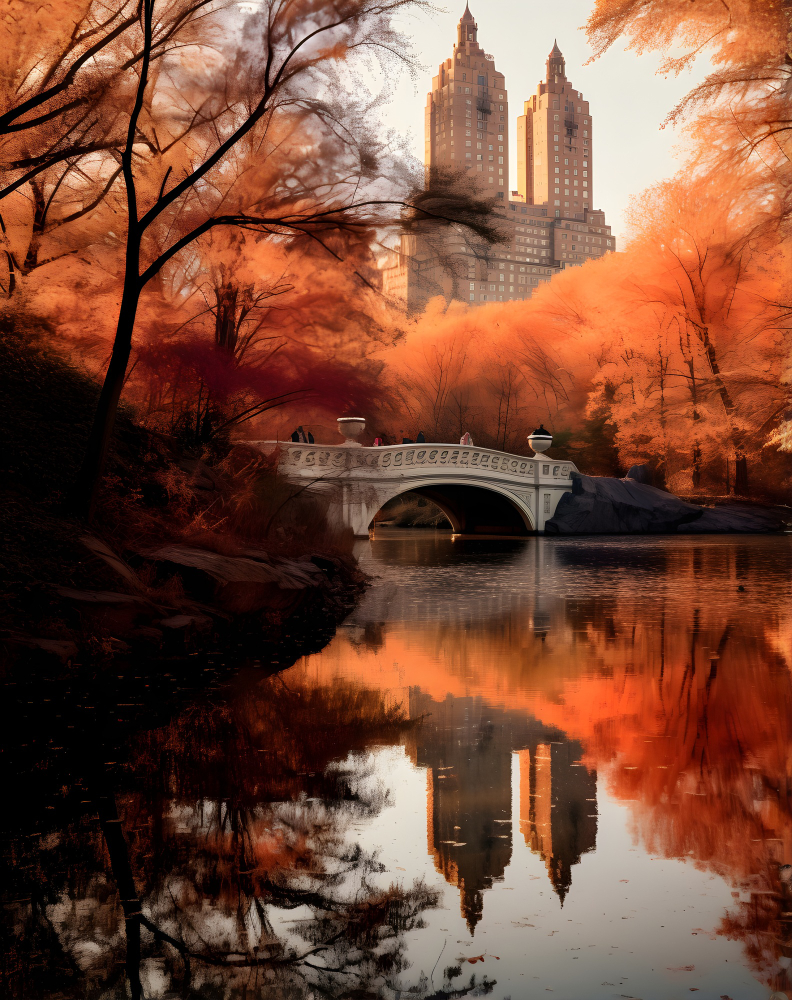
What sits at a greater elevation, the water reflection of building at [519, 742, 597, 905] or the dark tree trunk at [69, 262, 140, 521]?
the dark tree trunk at [69, 262, 140, 521]

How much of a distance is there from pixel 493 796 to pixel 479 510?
106 ft

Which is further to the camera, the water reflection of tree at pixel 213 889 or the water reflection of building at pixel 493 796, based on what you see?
the water reflection of building at pixel 493 796

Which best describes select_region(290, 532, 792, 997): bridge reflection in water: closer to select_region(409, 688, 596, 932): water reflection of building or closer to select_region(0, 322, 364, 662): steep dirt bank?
select_region(409, 688, 596, 932): water reflection of building

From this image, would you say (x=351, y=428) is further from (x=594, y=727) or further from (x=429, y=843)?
(x=429, y=843)

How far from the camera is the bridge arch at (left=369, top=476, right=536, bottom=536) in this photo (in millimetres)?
30047

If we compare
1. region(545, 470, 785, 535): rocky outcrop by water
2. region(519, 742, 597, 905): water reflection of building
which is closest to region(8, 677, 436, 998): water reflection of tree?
region(519, 742, 597, 905): water reflection of building

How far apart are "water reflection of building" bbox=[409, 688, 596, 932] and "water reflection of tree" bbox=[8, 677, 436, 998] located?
25 centimetres

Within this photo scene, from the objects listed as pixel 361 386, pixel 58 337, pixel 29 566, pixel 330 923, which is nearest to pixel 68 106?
pixel 58 337

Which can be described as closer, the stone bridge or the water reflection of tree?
the water reflection of tree

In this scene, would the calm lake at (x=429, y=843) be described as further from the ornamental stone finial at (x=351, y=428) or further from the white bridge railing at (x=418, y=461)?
the ornamental stone finial at (x=351, y=428)

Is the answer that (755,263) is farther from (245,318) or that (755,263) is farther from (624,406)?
(245,318)

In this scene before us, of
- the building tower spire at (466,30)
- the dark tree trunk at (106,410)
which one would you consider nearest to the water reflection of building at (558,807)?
the dark tree trunk at (106,410)

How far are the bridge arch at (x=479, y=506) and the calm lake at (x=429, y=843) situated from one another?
2220cm

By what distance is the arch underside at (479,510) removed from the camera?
32.2 m
